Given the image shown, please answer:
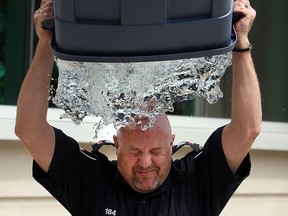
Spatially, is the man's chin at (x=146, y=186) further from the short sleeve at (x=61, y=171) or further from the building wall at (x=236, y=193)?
the building wall at (x=236, y=193)

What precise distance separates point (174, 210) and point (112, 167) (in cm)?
33

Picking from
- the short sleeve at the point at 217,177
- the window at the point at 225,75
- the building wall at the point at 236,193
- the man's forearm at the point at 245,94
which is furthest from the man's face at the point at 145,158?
the building wall at the point at 236,193

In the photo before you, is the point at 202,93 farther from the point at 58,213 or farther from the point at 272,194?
the point at 272,194

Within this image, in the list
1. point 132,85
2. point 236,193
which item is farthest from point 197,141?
point 132,85

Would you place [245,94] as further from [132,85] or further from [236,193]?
[236,193]

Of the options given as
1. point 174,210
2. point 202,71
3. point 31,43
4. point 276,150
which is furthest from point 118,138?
point 276,150

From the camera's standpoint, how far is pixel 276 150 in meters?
4.72

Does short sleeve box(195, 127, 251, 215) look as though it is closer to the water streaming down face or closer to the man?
the man

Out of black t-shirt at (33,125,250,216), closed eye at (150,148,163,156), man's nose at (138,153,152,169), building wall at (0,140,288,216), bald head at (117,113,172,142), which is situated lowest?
building wall at (0,140,288,216)

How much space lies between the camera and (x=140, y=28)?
6.42 feet

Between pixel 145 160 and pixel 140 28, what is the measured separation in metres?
0.74

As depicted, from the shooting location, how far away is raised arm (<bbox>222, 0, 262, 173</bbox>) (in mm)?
2422

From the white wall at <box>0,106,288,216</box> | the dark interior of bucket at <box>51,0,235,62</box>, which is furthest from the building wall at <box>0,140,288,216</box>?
the dark interior of bucket at <box>51,0,235,62</box>

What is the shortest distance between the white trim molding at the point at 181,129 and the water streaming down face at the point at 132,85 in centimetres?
145
